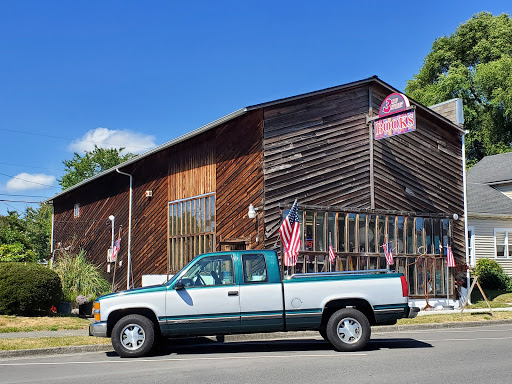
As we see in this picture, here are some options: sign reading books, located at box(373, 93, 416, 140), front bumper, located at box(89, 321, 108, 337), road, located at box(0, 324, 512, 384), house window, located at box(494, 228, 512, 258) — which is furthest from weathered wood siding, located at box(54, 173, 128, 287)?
house window, located at box(494, 228, 512, 258)

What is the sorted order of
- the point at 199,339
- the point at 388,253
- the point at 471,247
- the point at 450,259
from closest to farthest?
the point at 199,339 < the point at 388,253 < the point at 450,259 < the point at 471,247

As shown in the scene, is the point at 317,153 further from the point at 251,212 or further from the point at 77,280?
the point at 77,280

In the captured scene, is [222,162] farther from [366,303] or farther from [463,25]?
[463,25]

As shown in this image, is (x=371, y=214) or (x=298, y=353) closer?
Result: (x=298, y=353)

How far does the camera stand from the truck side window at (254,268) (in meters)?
10.5

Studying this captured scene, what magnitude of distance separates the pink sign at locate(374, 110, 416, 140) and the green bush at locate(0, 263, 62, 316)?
1112 centimetres

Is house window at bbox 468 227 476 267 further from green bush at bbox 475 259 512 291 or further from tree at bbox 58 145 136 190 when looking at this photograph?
tree at bbox 58 145 136 190

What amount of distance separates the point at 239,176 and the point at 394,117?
5320 mm

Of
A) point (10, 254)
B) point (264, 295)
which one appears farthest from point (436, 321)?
point (10, 254)

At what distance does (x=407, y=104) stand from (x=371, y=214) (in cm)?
379

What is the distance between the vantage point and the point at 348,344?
10383mm

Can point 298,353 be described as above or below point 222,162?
below

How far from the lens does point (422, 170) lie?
70.5ft

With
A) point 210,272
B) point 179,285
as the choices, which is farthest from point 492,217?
point 179,285
